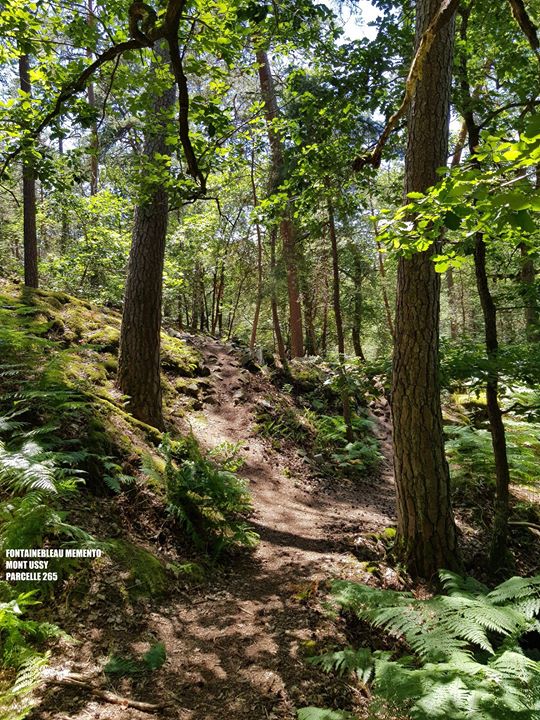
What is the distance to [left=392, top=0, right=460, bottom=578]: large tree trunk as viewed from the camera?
409 centimetres

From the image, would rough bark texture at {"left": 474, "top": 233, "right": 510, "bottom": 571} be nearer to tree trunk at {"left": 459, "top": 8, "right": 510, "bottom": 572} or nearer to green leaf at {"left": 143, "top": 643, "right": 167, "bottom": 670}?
tree trunk at {"left": 459, "top": 8, "right": 510, "bottom": 572}

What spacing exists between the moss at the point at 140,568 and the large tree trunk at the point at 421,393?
254 centimetres

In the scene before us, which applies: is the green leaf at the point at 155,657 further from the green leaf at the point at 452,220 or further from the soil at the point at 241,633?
the green leaf at the point at 452,220

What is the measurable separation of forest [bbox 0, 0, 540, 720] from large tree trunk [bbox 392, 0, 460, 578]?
2 centimetres

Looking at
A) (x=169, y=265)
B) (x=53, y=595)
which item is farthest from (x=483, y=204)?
(x=169, y=265)

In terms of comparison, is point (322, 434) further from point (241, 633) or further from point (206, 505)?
point (241, 633)

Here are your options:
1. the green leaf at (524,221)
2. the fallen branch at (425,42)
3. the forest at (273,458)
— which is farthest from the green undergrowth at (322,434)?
the green leaf at (524,221)

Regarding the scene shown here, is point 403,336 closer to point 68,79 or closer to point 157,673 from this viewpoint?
point 157,673

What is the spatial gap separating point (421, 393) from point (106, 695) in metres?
3.52

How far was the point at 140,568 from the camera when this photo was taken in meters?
3.62

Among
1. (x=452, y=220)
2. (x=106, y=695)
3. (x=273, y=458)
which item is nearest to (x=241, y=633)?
(x=106, y=695)

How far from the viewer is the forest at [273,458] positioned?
2463mm

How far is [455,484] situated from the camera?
6785 mm

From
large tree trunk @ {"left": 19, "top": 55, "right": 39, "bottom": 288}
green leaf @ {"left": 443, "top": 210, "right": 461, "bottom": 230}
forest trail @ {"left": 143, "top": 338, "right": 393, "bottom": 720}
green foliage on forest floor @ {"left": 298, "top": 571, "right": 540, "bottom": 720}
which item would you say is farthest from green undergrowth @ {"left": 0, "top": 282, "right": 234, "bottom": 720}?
large tree trunk @ {"left": 19, "top": 55, "right": 39, "bottom": 288}
